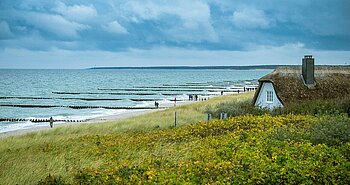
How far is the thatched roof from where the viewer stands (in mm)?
28906

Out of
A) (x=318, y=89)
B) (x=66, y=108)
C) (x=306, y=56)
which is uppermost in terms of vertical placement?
(x=306, y=56)

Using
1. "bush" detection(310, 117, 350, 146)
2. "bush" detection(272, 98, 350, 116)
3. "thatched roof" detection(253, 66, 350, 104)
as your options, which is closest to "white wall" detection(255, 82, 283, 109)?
"thatched roof" detection(253, 66, 350, 104)

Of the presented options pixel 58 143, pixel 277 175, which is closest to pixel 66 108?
pixel 58 143

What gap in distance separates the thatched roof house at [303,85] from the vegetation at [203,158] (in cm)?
1221

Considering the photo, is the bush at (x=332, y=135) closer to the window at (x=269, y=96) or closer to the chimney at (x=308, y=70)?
the chimney at (x=308, y=70)

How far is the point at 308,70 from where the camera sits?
2998 cm

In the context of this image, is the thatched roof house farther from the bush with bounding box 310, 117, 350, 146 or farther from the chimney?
the bush with bounding box 310, 117, 350, 146

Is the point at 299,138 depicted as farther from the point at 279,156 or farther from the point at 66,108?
the point at 66,108

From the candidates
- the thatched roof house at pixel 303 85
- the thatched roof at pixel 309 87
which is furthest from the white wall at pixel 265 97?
the thatched roof at pixel 309 87

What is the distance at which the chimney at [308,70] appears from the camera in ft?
96.4

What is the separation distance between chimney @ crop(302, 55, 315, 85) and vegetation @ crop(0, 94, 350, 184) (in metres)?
13.1

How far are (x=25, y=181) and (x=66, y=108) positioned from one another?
172 ft

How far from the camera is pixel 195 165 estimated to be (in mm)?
9797

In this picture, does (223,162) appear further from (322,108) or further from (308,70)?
(308,70)
